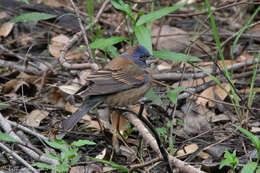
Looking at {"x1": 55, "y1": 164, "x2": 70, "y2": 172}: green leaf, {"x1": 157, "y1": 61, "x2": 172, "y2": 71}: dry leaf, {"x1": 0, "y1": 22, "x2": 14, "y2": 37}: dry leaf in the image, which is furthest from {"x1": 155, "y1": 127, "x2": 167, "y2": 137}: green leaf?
{"x1": 0, "y1": 22, "x2": 14, "y2": 37}: dry leaf

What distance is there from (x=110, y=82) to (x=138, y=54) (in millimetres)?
706

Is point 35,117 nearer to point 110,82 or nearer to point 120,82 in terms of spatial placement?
point 110,82

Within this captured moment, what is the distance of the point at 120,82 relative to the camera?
4.94 metres

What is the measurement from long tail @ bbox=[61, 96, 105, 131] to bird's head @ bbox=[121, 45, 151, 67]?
830mm

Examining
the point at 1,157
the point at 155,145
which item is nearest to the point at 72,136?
the point at 1,157

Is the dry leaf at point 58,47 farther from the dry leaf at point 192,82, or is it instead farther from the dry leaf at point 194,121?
the dry leaf at point 194,121

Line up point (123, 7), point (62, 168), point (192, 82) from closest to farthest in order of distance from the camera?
point (62, 168) → point (123, 7) → point (192, 82)

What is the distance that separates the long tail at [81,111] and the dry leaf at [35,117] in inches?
27.2

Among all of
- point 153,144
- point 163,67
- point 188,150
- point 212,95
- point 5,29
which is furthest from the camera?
point 5,29

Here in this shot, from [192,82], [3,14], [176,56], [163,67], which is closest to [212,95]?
[192,82]

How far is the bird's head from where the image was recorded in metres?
5.26

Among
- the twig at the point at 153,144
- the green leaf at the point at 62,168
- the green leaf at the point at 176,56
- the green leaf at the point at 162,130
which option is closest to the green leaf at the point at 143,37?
the green leaf at the point at 176,56

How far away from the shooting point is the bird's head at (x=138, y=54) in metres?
5.26

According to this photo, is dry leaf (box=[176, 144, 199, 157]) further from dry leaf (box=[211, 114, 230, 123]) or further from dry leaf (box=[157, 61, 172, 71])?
dry leaf (box=[157, 61, 172, 71])
